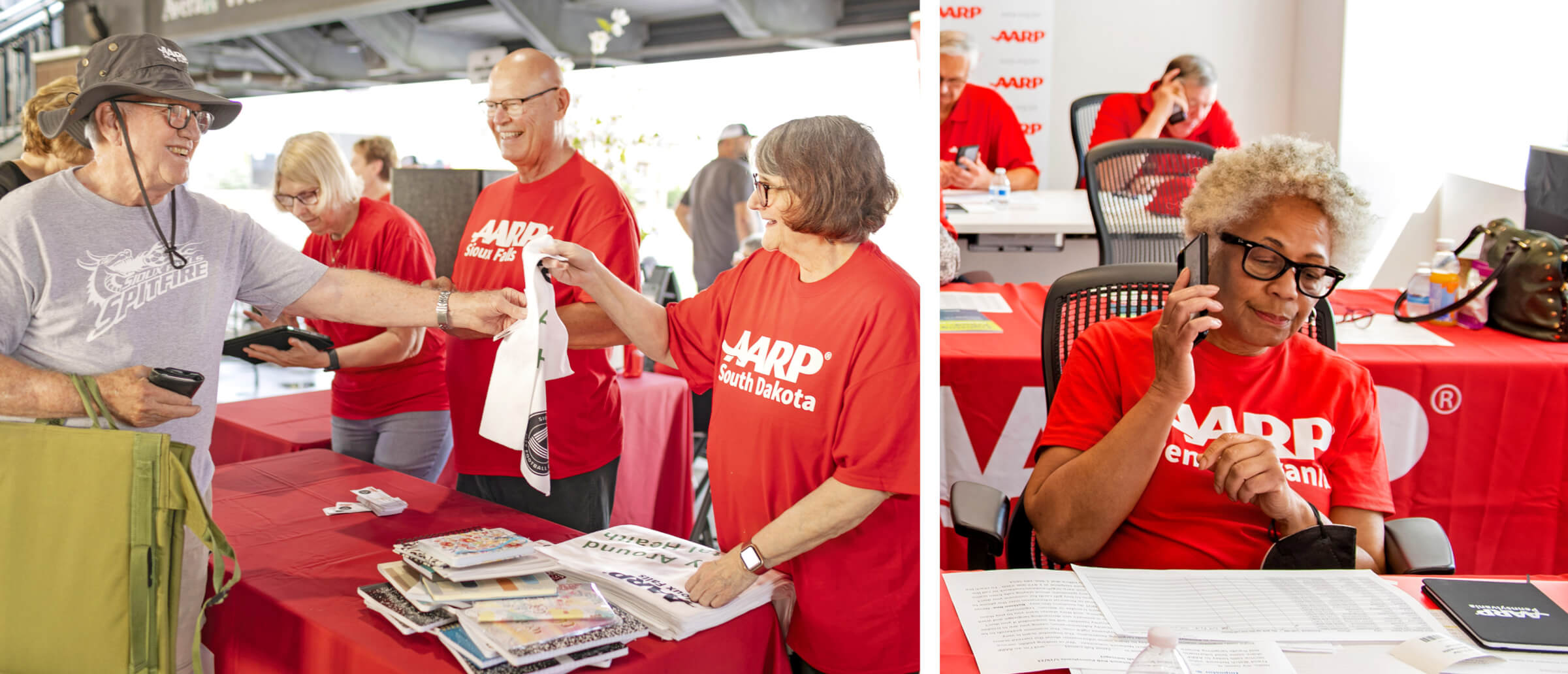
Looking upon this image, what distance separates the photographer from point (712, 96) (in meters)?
1.44

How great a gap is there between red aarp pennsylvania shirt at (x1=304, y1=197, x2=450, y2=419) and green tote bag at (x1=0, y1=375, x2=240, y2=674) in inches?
13.6

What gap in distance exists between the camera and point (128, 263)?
142 centimetres

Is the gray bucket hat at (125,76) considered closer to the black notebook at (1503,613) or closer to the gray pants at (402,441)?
the gray pants at (402,441)

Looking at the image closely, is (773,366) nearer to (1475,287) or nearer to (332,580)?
(332,580)

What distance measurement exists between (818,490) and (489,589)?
0.53m

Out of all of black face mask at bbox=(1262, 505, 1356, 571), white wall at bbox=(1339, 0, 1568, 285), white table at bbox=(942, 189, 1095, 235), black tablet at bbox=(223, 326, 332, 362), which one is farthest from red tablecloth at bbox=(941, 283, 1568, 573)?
black tablet at bbox=(223, 326, 332, 362)

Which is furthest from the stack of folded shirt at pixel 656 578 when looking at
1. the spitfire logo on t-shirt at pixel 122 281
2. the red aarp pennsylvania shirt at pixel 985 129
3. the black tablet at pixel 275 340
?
the red aarp pennsylvania shirt at pixel 985 129

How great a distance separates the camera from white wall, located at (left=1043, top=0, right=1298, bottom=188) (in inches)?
214

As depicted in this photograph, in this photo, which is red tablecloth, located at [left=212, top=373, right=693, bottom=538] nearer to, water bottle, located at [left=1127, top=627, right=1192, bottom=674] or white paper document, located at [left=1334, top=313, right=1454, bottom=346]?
water bottle, located at [left=1127, top=627, right=1192, bottom=674]

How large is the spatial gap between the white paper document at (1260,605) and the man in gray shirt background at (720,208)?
0.78 meters

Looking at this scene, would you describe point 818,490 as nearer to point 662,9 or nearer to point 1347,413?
point 662,9

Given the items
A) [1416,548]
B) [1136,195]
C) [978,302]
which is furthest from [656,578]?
[1136,195]

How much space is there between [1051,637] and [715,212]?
785mm

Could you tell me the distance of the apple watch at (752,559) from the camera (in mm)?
1393
